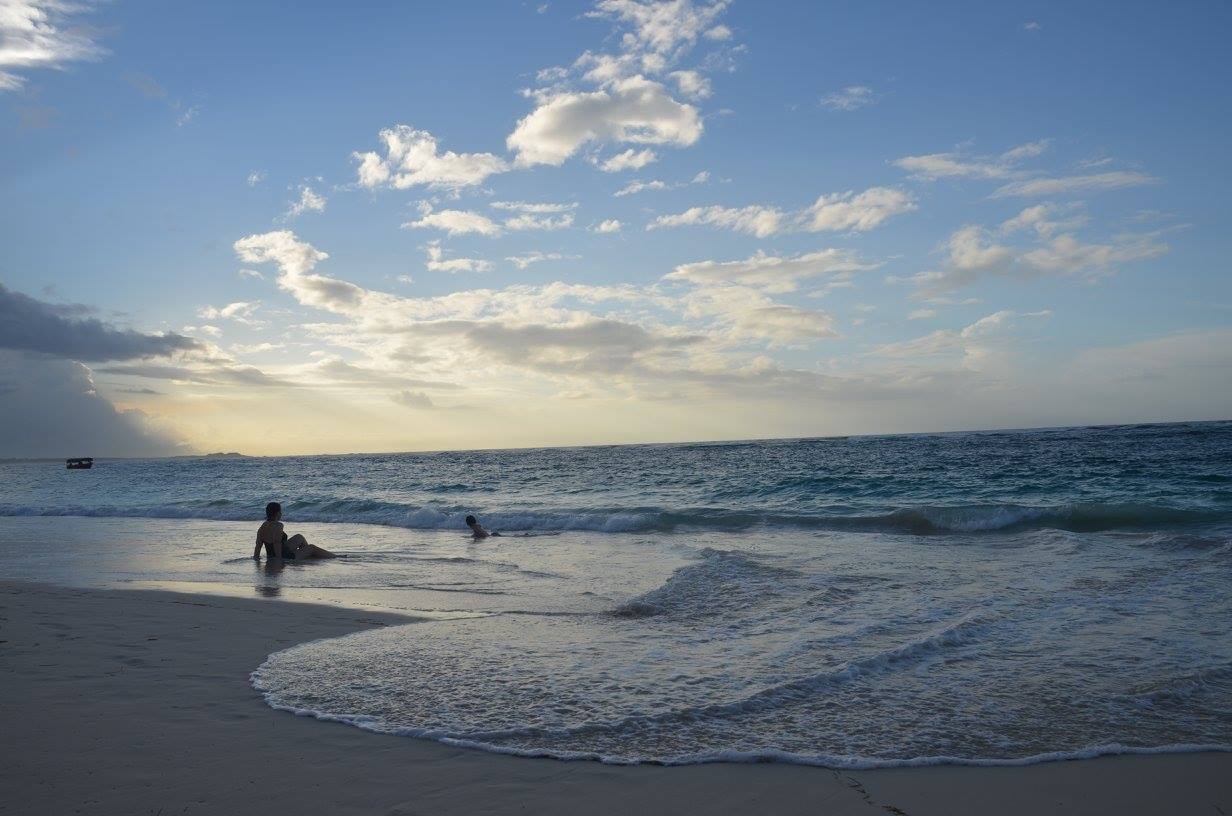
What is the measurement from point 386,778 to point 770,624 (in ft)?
16.5

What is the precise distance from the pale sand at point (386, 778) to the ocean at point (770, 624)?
192mm

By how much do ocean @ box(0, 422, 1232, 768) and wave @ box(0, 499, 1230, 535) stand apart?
114 millimetres

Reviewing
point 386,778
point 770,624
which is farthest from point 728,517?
point 386,778

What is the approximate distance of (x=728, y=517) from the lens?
68.2 ft

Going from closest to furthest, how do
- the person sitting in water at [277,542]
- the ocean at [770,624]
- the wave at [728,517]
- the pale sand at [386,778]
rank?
the pale sand at [386,778] < the ocean at [770,624] < the person sitting in water at [277,542] < the wave at [728,517]

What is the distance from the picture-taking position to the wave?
17.4m

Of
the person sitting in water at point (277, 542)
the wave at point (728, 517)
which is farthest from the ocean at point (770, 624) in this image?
the person sitting in water at point (277, 542)

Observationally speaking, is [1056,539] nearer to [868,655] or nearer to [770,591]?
[770,591]

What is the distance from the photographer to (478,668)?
245 inches

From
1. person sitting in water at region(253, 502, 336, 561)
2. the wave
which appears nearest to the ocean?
the wave

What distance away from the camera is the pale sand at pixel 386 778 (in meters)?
3.68

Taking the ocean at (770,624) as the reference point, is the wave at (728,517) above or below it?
below

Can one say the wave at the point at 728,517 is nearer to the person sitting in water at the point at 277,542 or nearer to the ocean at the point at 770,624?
the ocean at the point at 770,624

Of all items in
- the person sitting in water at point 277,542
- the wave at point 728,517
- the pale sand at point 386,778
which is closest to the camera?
the pale sand at point 386,778
